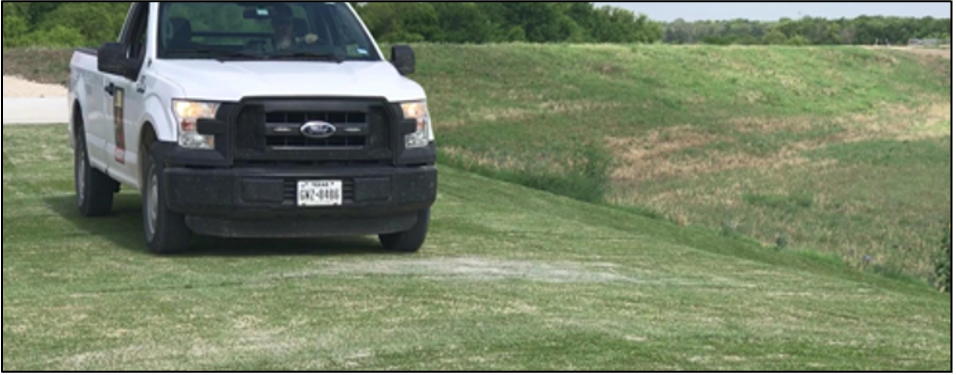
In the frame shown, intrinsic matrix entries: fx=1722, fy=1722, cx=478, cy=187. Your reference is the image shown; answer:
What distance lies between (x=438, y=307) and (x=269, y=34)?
11.9 feet

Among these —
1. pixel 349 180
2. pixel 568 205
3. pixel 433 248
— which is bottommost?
pixel 568 205

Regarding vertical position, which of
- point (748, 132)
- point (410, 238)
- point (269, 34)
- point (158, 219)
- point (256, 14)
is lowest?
point (748, 132)

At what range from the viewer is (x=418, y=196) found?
36.3ft

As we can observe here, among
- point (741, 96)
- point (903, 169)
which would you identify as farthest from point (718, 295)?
point (741, 96)

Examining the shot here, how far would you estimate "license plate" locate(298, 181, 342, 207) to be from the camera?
35.1ft

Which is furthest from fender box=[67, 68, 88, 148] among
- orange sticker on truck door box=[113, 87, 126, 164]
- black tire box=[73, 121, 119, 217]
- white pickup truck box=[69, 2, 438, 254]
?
white pickup truck box=[69, 2, 438, 254]

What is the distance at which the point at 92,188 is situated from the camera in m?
13.5

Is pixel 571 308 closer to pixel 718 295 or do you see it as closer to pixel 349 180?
pixel 718 295

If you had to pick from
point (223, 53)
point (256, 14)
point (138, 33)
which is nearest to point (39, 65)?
point (138, 33)

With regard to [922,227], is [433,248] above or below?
above

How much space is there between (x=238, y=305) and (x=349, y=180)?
200cm

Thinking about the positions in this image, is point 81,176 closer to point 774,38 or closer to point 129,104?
point 129,104

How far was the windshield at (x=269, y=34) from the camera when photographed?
11648 mm

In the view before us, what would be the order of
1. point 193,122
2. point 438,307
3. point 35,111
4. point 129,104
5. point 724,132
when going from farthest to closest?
point 724,132 < point 35,111 < point 129,104 < point 193,122 < point 438,307
